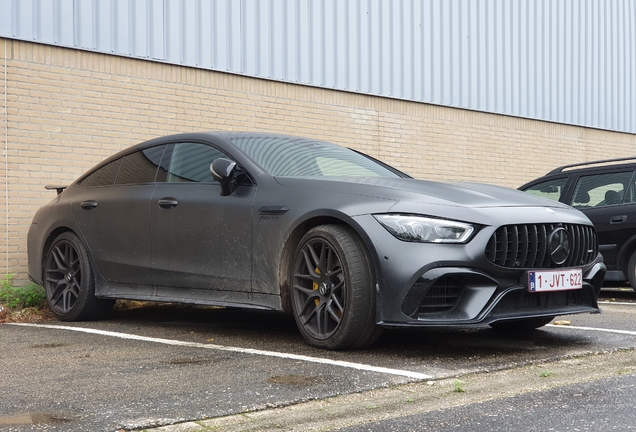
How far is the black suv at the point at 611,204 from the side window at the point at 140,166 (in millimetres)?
5242

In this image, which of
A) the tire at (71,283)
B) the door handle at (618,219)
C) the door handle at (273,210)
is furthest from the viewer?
the door handle at (618,219)

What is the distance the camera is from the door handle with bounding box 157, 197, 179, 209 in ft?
21.5

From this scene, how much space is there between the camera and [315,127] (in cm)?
1183

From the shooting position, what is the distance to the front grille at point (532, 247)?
524cm

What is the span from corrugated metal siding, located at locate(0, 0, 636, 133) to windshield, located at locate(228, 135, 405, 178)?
375 cm

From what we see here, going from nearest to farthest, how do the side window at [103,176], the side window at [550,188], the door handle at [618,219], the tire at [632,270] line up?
the side window at [103,176] < the tire at [632,270] < the door handle at [618,219] < the side window at [550,188]

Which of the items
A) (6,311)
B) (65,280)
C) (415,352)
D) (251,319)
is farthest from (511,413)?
(6,311)

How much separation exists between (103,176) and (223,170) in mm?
1973

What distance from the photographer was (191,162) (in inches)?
264

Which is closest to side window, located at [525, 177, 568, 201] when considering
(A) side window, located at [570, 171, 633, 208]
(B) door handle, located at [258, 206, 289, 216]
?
(A) side window, located at [570, 171, 633, 208]

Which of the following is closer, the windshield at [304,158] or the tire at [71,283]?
the windshield at [304,158]

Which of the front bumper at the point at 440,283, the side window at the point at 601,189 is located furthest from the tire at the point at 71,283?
the side window at the point at 601,189

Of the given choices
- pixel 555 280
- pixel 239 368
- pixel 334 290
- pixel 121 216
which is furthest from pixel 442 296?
pixel 121 216

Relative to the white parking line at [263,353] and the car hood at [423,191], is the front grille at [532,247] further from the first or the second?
the white parking line at [263,353]
